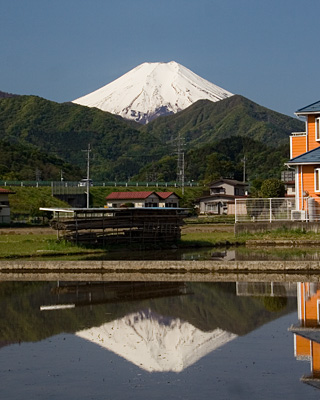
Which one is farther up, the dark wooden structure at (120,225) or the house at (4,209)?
the house at (4,209)

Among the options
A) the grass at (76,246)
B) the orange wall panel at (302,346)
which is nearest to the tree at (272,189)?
the grass at (76,246)

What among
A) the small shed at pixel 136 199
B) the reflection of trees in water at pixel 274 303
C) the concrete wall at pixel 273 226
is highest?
the small shed at pixel 136 199

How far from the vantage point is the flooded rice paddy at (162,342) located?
8617mm

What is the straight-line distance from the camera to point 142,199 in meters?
76.8

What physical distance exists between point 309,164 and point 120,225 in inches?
331

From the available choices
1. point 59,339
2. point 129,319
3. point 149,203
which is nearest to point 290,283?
point 129,319

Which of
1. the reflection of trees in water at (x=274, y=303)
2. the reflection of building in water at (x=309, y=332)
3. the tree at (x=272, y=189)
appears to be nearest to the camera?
the reflection of building in water at (x=309, y=332)

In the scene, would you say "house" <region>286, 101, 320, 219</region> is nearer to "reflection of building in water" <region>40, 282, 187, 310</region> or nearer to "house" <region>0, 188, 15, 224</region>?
"reflection of building in water" <region>40, 282, 187, 310</region>

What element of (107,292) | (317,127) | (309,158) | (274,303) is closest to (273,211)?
(309,158)

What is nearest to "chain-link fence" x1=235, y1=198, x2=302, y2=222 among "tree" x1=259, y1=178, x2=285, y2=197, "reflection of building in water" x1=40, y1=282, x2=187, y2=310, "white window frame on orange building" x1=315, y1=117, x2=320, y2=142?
"white window frame on orange building" x1=315, y1=117, x2=320, y2=142

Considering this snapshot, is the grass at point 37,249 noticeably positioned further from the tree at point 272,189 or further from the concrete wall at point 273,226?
the tree at point 272,189

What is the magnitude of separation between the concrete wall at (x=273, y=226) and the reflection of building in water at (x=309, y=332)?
13.0m

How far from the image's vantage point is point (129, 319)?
13.0 meters

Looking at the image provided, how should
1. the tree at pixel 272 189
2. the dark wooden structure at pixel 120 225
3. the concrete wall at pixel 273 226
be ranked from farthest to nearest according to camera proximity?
1. the tree at pixel 272 189
2. the concrete wall at pixel 273 226
3. the dark wooden structure at pixel 120 225
